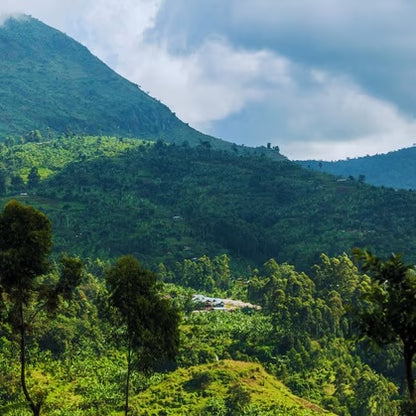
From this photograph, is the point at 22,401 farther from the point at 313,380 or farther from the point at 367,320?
the point at 367,320

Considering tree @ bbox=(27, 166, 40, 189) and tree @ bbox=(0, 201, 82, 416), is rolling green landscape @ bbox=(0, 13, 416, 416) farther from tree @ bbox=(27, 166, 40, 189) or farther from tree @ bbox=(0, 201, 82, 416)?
tree @ bbox=(27, 166, 40, 189)

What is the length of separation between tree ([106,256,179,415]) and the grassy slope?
2538 cm

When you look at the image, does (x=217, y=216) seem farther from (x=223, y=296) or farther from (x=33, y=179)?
(x=33, y=179)

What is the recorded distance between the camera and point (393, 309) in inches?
717

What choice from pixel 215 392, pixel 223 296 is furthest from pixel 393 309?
pixel 223 296

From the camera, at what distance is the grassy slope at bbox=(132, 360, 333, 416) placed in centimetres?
5378

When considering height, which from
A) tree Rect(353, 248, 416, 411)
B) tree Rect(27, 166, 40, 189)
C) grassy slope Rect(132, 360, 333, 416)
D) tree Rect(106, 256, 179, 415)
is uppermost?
tree Rect(27, 166, 40, 189)

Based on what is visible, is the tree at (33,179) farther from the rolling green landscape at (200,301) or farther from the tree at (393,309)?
the tree at (393,309)

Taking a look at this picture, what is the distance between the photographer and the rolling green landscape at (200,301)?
82.2 ft

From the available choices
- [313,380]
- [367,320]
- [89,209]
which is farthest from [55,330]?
[89,209]

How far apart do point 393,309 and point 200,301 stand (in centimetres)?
8237

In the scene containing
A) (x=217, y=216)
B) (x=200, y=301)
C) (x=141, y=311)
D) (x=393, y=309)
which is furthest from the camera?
(x=217, y=216)

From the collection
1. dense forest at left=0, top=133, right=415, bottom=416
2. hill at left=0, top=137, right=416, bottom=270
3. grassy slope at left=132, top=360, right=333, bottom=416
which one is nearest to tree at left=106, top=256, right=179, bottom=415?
dense forest at left=0, top=133, right=415, bottom=416

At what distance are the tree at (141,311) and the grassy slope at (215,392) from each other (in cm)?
2538
